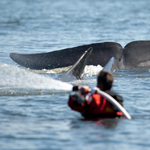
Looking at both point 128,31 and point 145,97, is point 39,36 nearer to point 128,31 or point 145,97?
point 128,31

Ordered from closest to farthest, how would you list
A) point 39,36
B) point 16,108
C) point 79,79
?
point 16,108 < point 79,79 < point 39,36

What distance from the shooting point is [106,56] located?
489 inches

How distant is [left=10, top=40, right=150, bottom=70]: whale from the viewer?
1231cm

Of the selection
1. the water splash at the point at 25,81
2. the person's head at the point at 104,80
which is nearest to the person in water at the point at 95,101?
the person's head at the point at 104,80

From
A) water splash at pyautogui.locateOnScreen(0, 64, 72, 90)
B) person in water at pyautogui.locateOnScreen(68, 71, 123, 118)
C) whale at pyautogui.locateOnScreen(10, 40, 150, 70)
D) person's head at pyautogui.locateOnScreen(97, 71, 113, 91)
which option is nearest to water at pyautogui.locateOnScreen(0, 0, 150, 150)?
water splash at pyautogui.locateOnScreen(0, 64, 72, 90)

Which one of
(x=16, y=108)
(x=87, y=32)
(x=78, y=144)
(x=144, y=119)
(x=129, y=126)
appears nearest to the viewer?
(x=78, y=144)

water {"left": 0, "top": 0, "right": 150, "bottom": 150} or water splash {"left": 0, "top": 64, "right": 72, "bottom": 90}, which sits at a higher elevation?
water splash {"left": 0, "top": 64, "right": 72, "bottom": 90}

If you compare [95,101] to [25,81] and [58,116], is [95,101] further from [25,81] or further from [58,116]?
[25,81]

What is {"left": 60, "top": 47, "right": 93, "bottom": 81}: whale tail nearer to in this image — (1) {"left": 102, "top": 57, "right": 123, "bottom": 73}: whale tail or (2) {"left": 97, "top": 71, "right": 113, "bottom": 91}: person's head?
(1) {"left": 102, "top": 57, "right": 123, "bottom": 73}: whale tail

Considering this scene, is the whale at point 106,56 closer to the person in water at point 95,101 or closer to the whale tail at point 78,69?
the whale tail at point 78,69

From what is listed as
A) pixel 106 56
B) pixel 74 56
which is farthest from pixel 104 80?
pixel 106 56

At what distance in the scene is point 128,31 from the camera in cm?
2403

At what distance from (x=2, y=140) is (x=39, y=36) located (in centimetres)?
1569

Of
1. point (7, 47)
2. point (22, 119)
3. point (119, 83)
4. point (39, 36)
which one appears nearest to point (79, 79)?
point (119, 83)
